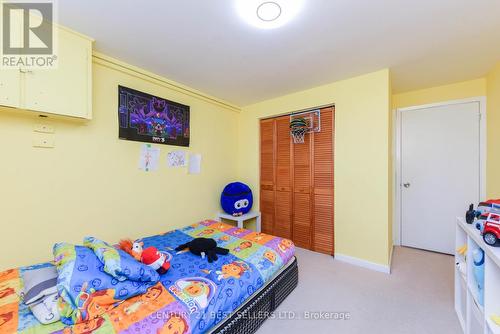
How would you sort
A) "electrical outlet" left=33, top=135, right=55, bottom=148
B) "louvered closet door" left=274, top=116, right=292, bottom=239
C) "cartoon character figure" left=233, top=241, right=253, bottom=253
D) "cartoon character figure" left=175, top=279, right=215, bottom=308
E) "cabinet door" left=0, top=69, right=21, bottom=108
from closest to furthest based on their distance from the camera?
"cartoon character figure" left=175, top=279, right=215, bottom=308, "cabinet door" left=0, top=69, right=21, bottom=108, "electrical outlet" left=33, top=135, right=55, bottom=148, "cartoon character figure" left=233, top=241, right=253, bottom=253, "louvered closet door" left=274, top=116, right=292, bottom=239

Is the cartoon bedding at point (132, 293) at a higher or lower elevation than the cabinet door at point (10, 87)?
lower

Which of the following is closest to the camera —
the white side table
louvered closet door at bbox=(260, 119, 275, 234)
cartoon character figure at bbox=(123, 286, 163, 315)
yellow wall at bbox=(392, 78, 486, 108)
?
cartoon character figure at bbox=(123, 286, 163, 315)

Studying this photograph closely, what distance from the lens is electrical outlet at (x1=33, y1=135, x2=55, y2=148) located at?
1.63 metres

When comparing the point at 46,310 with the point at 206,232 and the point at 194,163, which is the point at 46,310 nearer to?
the point at 206,232

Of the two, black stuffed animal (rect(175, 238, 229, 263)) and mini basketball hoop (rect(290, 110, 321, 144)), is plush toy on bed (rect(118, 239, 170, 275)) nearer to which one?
black stuffed animal (rect(175, 238, 229, 263))

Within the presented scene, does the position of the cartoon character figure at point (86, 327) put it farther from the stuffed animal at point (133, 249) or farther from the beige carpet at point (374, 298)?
the beige carpet at point (374, 298)

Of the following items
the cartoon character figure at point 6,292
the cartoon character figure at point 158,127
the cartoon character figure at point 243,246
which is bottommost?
the cartoon character figure at point 243,246

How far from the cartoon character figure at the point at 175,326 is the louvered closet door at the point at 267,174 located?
7.81ft

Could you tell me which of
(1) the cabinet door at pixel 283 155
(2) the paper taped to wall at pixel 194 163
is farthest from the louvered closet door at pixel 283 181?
(2) the paper taped to wall at pixel 194 163

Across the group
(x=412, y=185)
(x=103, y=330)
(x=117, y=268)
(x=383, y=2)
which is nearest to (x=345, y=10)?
(x=383, y=2)

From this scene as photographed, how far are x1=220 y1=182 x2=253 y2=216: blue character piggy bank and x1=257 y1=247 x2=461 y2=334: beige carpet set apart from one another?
1129 mm

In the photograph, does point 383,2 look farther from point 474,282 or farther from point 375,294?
point 375,294

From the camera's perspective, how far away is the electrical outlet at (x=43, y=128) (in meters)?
1.63

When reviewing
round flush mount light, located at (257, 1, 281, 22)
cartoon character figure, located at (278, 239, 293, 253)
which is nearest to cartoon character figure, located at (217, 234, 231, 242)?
cartoon character figure, located at (278, 239, 293, 253)
